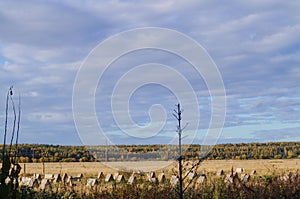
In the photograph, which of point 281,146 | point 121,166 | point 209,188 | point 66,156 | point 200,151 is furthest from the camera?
point 281,146

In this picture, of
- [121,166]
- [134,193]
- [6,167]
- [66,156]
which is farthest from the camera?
[66,156]

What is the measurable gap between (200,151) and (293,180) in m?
4.10

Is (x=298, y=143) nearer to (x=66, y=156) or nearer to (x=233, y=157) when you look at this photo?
(x=233, y=157)

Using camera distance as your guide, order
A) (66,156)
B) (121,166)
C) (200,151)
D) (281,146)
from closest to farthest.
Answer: (200,151) < (121,166) < (66,156) < (281,146)

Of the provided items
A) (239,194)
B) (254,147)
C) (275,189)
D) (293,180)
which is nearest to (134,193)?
(239,194)

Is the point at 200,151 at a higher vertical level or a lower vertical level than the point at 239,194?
higher

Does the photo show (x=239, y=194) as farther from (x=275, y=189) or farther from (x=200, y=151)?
(x=200, y=151)

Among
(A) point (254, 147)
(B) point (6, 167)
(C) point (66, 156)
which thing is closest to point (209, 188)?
(B) point (6, 167)

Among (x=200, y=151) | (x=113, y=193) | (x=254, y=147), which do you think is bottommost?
(x=113, y=193)

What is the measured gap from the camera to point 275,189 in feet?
34.4

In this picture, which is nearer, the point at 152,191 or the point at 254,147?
the point at 152,191

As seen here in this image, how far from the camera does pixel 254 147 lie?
5509 cm

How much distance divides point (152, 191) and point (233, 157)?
3926 cm

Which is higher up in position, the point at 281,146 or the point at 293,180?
the point at 281,146
